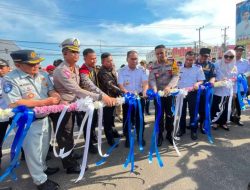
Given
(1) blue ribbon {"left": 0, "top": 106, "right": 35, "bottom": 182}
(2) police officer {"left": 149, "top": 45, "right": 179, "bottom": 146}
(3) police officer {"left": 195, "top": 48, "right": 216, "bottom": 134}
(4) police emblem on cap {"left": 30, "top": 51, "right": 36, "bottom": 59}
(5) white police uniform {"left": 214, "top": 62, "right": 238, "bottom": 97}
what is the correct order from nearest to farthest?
(1) blue ribbon {"left": 0, "top": 106, "right": 35, "bottom": 182} < (4) police emblem on cap {"left": 30, "top": 51, "right": 36, "bottom": 59} < (2) police officer {"left": 149, "top": 45, "right": 179, "bottom": 146} < (3) police officer {"left": 195, "top": 48, "right": 216, "bottom": 134} < (5) white police uniform {"left": 214, "top": 62, "right": 238, "bottom": 97}

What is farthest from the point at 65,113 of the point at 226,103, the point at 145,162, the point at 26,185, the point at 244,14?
the point at 244,14

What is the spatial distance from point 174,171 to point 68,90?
199cm

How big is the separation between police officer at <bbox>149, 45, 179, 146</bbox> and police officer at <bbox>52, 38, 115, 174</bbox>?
1406mm

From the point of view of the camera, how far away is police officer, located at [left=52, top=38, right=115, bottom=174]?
10.2 ft

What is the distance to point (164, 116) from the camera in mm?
4664

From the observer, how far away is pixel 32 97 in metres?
2.79

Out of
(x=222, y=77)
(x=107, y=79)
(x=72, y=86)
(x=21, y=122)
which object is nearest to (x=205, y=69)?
(x=222, y=77)

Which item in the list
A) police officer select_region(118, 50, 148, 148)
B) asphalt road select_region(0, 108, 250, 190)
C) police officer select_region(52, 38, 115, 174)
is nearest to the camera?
asphalt road select_region(0, 108, 250, 190)

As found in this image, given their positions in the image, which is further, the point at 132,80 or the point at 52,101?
the point at 132,80

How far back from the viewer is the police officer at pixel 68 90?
3.12 m

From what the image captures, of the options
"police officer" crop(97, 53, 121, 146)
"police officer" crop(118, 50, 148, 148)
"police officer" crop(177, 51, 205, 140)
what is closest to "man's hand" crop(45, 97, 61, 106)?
"police officer" crop(97, 53, 121, 146)

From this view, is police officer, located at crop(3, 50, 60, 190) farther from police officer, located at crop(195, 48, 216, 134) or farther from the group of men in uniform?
police officer, located at crop(195, 48, 216, 134)

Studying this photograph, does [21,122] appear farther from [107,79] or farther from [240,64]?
[240,64]

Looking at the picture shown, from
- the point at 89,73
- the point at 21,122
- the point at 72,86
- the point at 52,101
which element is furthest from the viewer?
the point at 89,73
